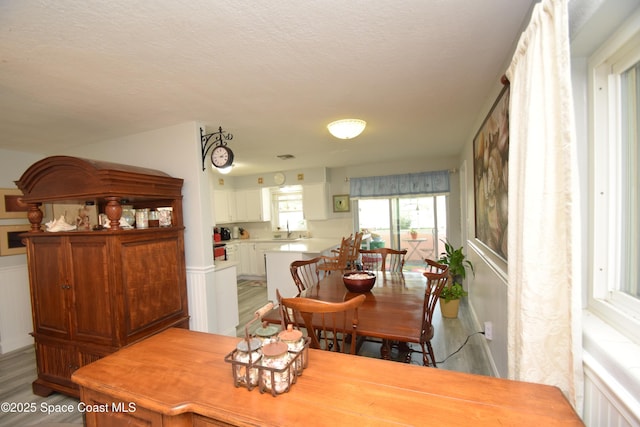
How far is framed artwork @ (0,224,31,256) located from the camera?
123 inches

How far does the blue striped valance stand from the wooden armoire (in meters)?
3.86

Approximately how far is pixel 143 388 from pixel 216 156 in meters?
2.15

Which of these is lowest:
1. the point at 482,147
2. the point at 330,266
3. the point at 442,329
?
the point at 442,329

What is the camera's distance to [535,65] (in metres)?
1.03

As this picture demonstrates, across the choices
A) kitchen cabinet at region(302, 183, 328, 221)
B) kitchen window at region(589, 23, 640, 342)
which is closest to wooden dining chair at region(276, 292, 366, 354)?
kitchen window at region(589, 23, 640, 342)

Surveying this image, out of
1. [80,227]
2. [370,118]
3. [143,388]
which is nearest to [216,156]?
[80,227]

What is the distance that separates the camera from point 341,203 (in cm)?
584

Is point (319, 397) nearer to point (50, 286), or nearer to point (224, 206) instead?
point (50, 286)

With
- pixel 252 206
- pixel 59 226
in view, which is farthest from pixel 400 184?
pixel 59 226

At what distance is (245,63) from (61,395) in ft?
10.2

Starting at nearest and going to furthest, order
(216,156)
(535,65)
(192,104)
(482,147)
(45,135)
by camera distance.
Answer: (535,65), (192,104), (482,147), (216,156), (45,135)

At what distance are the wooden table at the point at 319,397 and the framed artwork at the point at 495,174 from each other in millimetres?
1219

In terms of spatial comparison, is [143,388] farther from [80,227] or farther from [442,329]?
[442,329]

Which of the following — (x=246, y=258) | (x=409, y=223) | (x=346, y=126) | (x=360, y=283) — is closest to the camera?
(x=360, y=283)
